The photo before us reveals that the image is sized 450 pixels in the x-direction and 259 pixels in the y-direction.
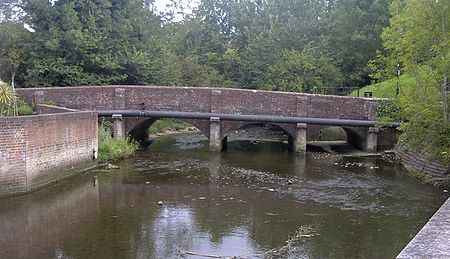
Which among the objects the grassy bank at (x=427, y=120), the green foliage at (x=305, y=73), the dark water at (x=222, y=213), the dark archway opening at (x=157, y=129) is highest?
the green foliage at (x=305, y=73)

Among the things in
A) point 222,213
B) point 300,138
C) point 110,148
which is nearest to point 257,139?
point 300,138

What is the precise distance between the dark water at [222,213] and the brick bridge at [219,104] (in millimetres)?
4332

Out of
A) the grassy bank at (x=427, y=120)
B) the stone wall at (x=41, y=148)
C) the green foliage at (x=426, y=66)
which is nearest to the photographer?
the stone wall at (x=41, y=148)

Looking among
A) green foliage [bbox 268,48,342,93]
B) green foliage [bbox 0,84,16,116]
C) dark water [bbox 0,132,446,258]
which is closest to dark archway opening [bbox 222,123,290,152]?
green foliage [bbox 268,48,342,93]

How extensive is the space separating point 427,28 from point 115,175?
1280 centimetres

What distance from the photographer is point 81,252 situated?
10.8 meters

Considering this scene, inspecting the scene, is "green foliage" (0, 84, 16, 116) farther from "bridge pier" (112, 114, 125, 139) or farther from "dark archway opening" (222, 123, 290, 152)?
"dark archway opening" (222, 123, 290, 152)

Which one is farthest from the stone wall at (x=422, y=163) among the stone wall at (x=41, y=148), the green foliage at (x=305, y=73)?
the stone wall at (x=41, y=148)

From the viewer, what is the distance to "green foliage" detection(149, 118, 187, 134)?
34641mm

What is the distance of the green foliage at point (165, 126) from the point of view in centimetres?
3464

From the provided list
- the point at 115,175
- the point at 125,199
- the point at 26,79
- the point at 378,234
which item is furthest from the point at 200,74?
the point at 378,234

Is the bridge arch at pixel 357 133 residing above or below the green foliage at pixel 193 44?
below

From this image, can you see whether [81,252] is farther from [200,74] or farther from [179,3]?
[179,3]

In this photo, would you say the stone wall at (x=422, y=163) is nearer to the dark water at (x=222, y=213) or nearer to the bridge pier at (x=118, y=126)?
the dark water at (x=222, y=213)
